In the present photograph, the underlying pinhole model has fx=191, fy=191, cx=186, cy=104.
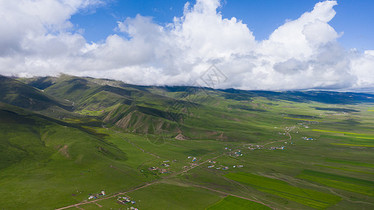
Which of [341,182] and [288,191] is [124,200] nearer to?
[288,191]

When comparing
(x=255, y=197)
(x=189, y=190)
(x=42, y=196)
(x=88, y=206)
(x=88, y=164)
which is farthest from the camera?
(x=88, y=164)

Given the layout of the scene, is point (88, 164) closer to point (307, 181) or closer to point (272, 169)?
point (272, 169)

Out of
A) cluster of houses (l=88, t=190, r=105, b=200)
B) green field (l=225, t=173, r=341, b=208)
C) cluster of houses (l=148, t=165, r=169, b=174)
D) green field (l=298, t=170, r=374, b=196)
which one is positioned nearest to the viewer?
cluster of houses (l=88, t=190, r=105, b=200)

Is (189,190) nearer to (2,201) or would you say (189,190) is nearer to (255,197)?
(255,197)

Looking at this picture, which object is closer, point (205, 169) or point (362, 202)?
point (362, 202)

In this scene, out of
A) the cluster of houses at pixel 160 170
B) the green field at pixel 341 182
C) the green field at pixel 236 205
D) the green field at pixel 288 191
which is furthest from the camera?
the cluster of houses at pixel 160 170

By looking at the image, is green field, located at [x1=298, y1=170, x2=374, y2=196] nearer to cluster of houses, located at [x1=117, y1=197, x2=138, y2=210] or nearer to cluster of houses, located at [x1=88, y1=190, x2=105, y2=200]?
cluster of houses, located at [x1=117, y1=197, x2=138, y2=210]

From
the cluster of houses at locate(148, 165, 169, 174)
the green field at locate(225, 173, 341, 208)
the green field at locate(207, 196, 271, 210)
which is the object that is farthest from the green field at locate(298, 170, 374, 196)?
the cluster of houses at locate(148, 165, 169, 174)

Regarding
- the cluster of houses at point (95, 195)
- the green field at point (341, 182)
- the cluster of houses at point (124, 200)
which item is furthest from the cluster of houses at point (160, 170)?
the green field at point (341, 182)

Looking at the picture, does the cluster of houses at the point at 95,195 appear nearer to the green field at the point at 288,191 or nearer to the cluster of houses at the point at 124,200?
the cluster of houses at the point at 124,200

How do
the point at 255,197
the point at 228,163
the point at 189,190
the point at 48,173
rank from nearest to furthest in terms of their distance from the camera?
the point at 255,197 → the point at 189,190 → the point at 48,173 → the point at 228,163

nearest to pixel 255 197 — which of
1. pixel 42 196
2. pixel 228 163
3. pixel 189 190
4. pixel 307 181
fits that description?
pixel 189 190
